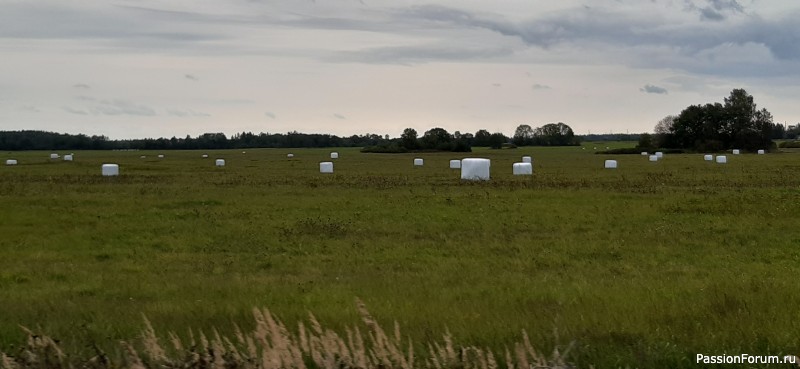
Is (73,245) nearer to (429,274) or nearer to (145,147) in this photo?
(429,274)

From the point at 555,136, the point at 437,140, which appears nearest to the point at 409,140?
the point at 437,140

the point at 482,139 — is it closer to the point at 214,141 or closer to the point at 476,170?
the point at 214,141

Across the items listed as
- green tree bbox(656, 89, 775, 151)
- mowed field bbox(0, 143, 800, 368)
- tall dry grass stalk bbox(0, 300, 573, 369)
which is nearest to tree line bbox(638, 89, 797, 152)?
green tree bbox(656, 89, 775, 151)

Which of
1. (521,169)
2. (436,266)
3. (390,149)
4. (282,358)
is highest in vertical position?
(390,149)

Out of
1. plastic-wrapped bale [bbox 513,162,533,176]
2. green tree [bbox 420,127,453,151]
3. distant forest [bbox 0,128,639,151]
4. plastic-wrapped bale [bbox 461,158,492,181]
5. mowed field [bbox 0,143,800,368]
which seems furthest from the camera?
distant forest [bbox 0,128,639,151]

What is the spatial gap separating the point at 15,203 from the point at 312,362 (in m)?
19.5

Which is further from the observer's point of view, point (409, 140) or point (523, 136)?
point (523, 136)

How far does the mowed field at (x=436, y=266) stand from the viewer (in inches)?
299

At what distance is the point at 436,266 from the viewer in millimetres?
12609

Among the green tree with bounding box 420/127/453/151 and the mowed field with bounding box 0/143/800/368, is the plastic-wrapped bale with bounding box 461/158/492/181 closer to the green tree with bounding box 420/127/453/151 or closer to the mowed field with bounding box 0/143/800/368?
the mowed field with bounding box 0/143/800/368

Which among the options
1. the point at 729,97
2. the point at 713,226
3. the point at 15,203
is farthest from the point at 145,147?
the point at 713,226

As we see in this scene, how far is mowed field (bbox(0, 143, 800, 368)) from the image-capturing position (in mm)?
7602

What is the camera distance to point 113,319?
27.0 feet

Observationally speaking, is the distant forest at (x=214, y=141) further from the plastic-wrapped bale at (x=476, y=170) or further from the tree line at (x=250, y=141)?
the plastic-wrapped bale at (x=476, y=170)
